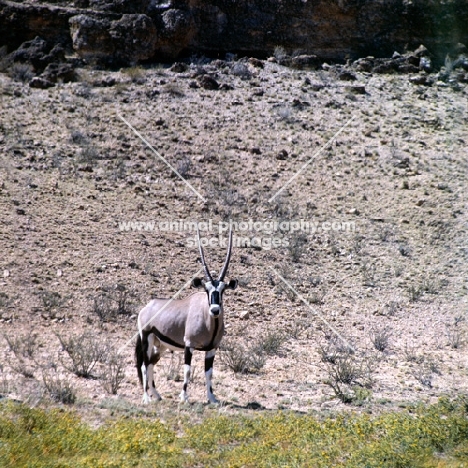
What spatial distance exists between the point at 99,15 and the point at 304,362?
25.0 metres

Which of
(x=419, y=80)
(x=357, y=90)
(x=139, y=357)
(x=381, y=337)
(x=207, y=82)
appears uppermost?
(x=139, y=357)

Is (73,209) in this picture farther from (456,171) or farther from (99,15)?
(99,15)

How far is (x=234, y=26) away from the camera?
36.8m

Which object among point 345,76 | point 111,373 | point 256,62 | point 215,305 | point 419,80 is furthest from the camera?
point 256,62

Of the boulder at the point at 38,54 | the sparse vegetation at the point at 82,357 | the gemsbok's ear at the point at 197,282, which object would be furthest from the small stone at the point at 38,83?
the gemsbok's ear at the point at 197,282

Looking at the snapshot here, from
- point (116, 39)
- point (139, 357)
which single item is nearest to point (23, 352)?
point (139, 357)

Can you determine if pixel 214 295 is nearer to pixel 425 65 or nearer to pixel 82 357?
pixel 82 357

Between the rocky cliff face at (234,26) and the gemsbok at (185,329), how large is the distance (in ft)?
79.1

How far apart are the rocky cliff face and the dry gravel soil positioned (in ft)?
8.83

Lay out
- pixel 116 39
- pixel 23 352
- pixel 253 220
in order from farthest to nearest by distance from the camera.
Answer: pixel 116 39
pixel 253 220
pixel 23 352

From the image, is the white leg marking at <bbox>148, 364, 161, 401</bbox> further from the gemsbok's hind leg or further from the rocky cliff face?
the rocky cliff face

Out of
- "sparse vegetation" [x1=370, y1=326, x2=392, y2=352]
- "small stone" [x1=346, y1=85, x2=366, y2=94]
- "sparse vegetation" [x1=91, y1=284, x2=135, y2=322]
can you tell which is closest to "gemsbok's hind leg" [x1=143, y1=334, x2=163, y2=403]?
"sparse vegetation" [x1=91, y1=284, x2=135, y2=322]

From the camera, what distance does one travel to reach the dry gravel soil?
44.4 feet

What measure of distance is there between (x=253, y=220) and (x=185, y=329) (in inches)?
428
